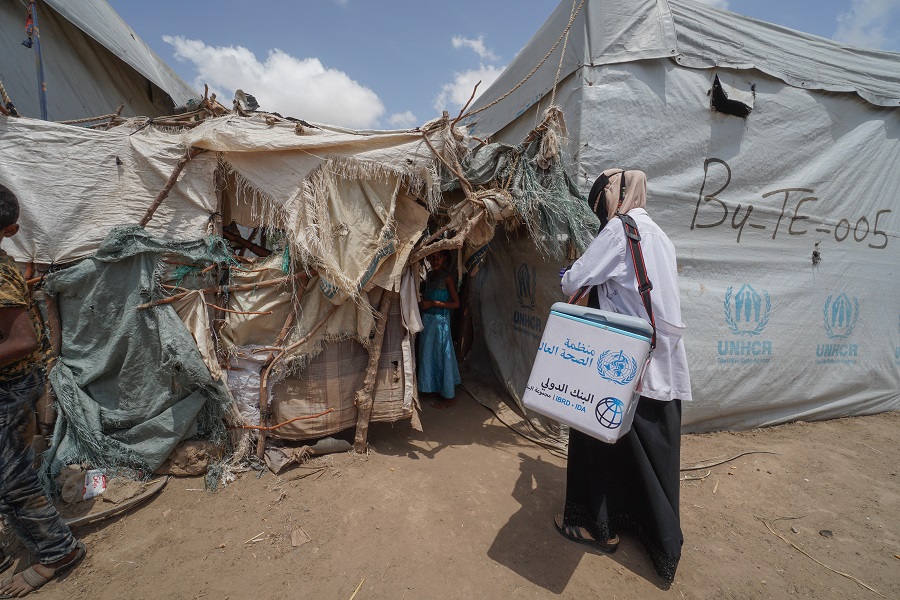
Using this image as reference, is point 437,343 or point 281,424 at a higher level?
point 437,343

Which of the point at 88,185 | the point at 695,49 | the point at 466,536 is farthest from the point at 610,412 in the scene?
the point at 88,185

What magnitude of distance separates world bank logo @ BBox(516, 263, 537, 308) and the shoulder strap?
5.91 feet

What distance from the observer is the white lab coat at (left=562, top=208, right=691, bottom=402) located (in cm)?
201

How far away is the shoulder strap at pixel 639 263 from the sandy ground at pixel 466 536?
1.41 metres

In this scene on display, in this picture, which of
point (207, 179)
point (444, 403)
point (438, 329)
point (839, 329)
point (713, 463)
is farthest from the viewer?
point (444, 403)

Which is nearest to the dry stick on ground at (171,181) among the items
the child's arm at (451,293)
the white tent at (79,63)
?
the child's arm at (451,293)

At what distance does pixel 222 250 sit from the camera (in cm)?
289

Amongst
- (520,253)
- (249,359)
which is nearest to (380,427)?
(249,359)

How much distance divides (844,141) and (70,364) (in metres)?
6.96

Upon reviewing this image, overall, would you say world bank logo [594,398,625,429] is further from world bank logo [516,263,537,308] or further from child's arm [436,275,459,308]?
child's arm [436,275,459,308]

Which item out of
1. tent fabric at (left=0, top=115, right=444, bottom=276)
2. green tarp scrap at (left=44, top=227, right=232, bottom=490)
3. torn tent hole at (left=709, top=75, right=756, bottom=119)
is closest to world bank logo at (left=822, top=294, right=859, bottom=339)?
torn tent hole at (left=709, top=75, right=756, bottom=119)

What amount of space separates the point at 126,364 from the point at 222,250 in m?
1.02

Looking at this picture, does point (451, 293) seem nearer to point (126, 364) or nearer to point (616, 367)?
point (616, 367)

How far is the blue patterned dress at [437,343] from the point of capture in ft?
13.0
